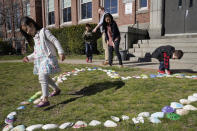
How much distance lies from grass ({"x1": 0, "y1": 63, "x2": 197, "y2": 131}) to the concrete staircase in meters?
3.07

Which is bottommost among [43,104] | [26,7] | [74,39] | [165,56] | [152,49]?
[43,104]

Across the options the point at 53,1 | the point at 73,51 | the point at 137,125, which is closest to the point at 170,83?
the point at 137,125

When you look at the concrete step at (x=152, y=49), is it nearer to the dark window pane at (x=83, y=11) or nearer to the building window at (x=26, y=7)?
the dark window pane at (x=83, y=11)

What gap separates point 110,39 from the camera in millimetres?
5812

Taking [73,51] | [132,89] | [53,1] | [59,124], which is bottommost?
[59,124]

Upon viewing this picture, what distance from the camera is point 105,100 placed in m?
2.90

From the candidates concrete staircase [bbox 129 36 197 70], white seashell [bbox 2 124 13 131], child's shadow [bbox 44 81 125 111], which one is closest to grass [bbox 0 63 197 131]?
child's shadow [bbox 44 81 125 111]

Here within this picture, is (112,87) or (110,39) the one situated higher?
(110,39)

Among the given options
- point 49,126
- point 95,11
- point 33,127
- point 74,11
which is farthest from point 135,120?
point 74,11

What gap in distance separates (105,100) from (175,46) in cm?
538

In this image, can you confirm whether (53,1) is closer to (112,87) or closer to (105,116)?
(112,87)

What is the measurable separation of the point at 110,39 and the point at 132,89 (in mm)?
2856

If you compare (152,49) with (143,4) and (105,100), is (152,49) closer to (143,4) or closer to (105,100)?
(143,4)

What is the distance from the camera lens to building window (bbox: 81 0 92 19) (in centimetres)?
1499
